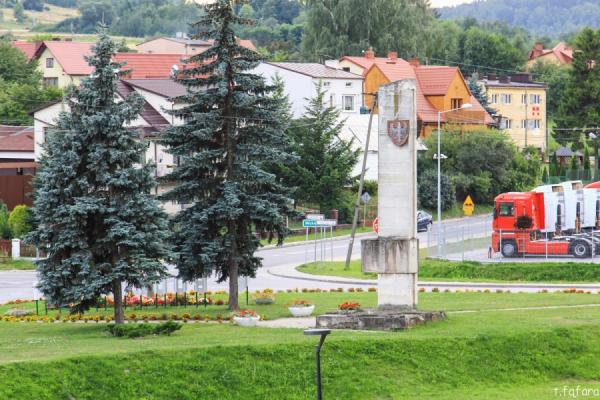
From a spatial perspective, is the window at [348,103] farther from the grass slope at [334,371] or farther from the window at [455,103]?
the grass slope at [334,371]

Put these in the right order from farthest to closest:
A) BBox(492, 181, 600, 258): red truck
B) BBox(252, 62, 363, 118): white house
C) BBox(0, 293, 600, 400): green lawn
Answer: BBox(252, 62, 363, 118): white house → BBox(492, 181, 600, 258): red truck → BBox(0, 293, 600, 400): green lawn

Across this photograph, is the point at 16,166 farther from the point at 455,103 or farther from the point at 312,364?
the point at 312,364

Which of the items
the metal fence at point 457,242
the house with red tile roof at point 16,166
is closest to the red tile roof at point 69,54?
the house with red tile roof at point 16,166

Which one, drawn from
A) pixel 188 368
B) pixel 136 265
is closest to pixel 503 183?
pixel 136 265

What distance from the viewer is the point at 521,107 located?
122 metres

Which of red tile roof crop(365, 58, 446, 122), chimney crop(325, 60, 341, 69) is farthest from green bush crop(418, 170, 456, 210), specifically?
chimney crop(325, 60, 341, 69)

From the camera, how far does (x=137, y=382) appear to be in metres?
27.4

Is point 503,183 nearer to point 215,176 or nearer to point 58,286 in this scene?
point 215,176

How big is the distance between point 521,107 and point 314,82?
3928cm

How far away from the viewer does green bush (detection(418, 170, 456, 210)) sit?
8431 cm

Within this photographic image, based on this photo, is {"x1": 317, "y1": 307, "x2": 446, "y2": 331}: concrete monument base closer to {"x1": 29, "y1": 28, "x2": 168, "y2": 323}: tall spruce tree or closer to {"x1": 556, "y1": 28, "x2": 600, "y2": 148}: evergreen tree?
{"x1": 29, "y1": 28, "x2": 168, "y2": 323}: tall spruce tree

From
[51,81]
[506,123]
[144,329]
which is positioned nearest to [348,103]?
[506,123]

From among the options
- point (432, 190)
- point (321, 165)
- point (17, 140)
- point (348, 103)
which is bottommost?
point (432, 190)

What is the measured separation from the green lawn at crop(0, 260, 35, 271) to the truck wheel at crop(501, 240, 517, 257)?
22.9 meters
